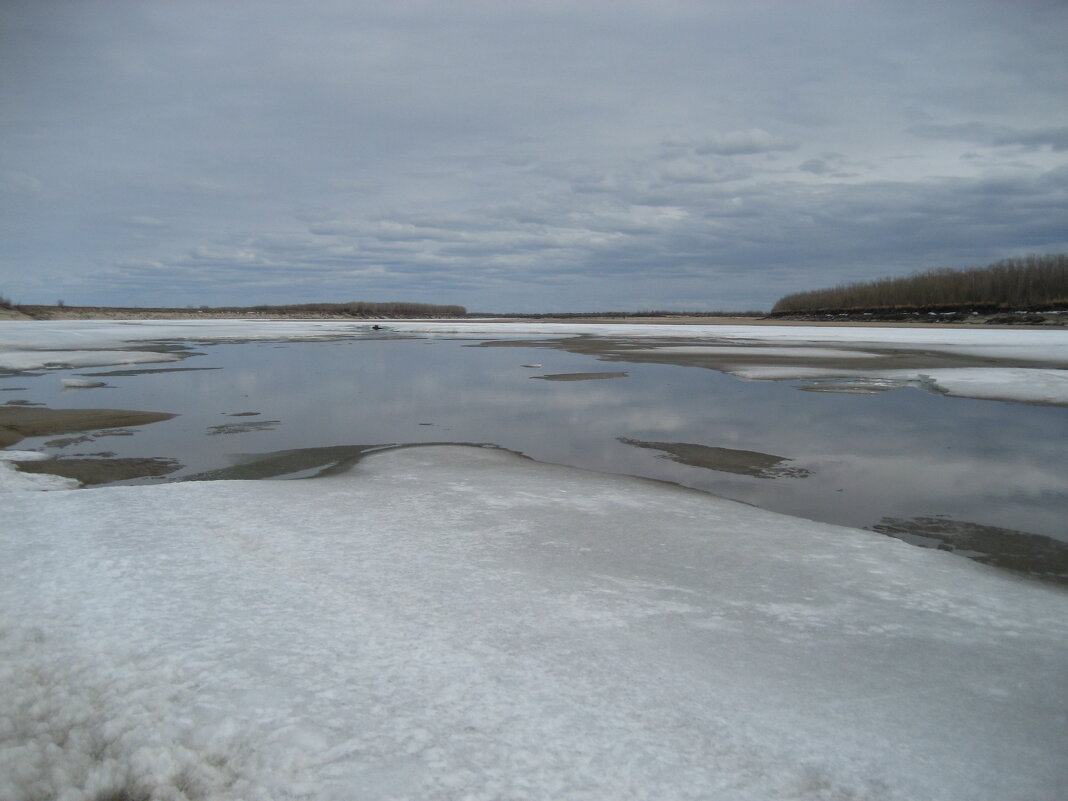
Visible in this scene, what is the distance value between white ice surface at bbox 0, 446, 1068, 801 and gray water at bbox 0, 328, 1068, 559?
156 cm

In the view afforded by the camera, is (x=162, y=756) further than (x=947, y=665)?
No

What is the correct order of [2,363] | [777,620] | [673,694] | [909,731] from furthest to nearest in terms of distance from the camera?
[2,363], [777,620], [673,694], [909,731]

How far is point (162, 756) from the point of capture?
2000 millimetres

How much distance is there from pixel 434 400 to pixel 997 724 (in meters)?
8.88

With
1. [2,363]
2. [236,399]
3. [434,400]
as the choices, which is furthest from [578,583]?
[2,363]

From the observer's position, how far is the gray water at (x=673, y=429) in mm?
5410

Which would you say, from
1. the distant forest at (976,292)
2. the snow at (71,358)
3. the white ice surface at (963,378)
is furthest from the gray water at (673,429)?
the distant forest at (976,292)

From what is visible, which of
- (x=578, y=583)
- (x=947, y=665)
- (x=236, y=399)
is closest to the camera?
(x=947, y=665)

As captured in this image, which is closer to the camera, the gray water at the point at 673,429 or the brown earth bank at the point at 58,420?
the gray water at the point at 673,429

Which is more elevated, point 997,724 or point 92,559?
point 92,559

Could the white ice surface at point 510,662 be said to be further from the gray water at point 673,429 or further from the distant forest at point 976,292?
the distant forest at point 976,292

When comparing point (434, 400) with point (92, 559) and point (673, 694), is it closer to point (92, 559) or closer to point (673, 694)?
point (92, 559)

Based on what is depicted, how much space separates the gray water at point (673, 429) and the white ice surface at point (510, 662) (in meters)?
1.56

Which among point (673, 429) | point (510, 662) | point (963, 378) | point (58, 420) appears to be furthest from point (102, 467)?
point (963, 378)
